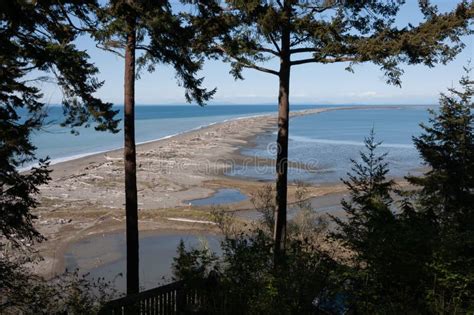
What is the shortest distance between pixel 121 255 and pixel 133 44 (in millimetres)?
11631

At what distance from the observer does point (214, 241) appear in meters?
20.2

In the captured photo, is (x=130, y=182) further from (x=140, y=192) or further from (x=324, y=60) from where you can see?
(x=140, y=192)

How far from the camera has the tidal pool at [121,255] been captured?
16603 millimetres

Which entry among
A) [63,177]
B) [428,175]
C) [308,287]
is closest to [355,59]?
[428,175]

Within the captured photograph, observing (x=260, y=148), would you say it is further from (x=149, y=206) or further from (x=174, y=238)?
(x=174, y=238)

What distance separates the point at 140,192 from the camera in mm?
29281

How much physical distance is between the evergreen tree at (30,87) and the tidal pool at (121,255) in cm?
745

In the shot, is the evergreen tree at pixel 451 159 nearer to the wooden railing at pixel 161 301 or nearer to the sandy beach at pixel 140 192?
the wooden railing at pixel 161 301

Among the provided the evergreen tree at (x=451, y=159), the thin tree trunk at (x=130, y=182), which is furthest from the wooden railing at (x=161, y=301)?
the evergreen tree at (x=451, y=159)

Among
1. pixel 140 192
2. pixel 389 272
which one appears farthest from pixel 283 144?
pixel 140 192

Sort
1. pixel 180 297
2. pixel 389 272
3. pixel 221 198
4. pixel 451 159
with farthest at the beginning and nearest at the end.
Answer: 1. pixel 221 198
2. pixel 451 159
3. pixel 180 297
4. pixel 389 272

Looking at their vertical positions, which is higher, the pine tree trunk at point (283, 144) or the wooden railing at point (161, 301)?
the pine tree trunk at point (283, 144)

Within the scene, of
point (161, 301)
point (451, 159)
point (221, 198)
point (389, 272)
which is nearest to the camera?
point (389, 272)

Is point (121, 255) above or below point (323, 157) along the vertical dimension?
below
